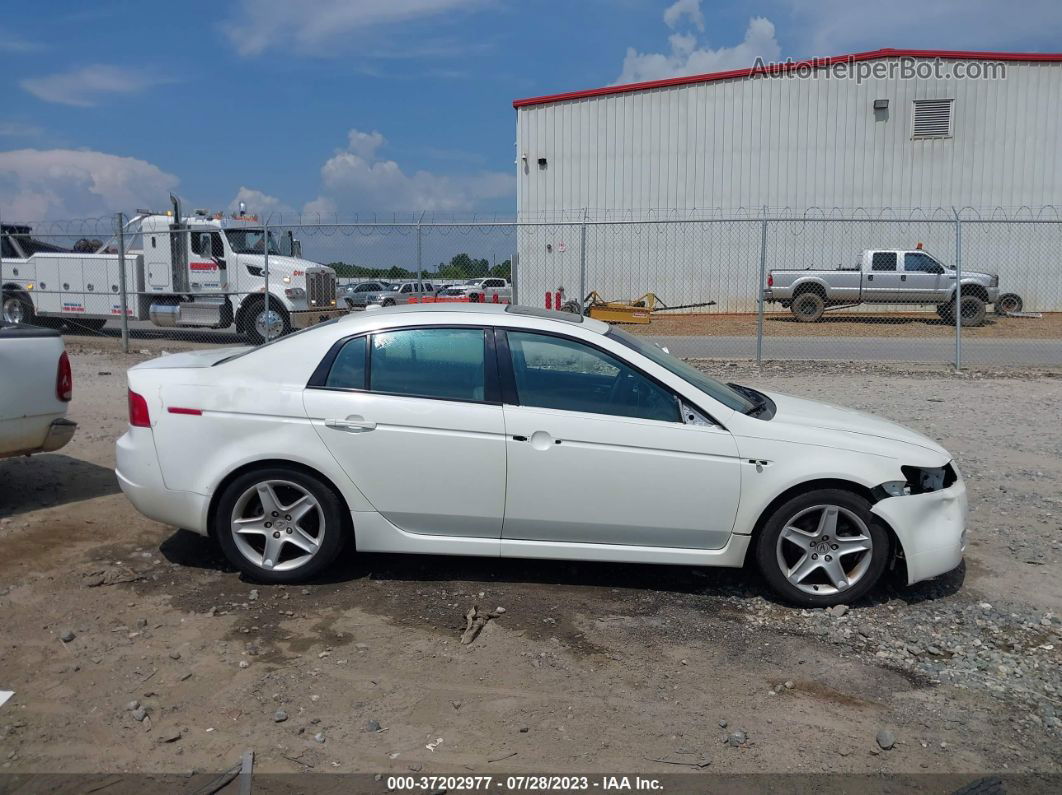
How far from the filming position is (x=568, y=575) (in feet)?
16.8

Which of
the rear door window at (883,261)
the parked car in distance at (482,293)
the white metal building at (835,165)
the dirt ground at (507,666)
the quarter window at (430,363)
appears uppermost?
the white metal building at (835,165)

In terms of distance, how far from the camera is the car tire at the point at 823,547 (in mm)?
4609

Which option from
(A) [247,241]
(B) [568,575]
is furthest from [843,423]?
(A) [247,241]

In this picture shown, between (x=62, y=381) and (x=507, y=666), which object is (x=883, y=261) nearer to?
(x=62, y=381)

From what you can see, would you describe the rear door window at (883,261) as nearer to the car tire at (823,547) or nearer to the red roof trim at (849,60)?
the red roof trim at (849,60)

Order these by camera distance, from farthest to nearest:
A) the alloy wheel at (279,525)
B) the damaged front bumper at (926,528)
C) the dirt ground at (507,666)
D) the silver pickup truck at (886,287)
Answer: the silver pickup truck at (886,287)
the alloy wheel at (279,525)
the damaged front bumper at (926,528)
the dirt ground at (507,666)

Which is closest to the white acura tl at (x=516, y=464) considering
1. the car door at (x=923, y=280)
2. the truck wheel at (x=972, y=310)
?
the car door at (x=923, y=280)

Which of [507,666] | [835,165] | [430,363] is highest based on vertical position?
[835,165]

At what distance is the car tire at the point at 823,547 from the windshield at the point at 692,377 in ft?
2.06

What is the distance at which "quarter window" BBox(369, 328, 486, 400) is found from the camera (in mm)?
4816

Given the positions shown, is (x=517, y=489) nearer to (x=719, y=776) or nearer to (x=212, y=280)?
(x=719, y=776)

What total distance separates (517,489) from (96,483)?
4049 mm

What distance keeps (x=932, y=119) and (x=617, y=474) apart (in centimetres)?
2639

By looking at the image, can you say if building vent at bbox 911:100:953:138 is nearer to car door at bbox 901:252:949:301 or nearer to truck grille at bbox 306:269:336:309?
car door at bbox 901:252:949:301
